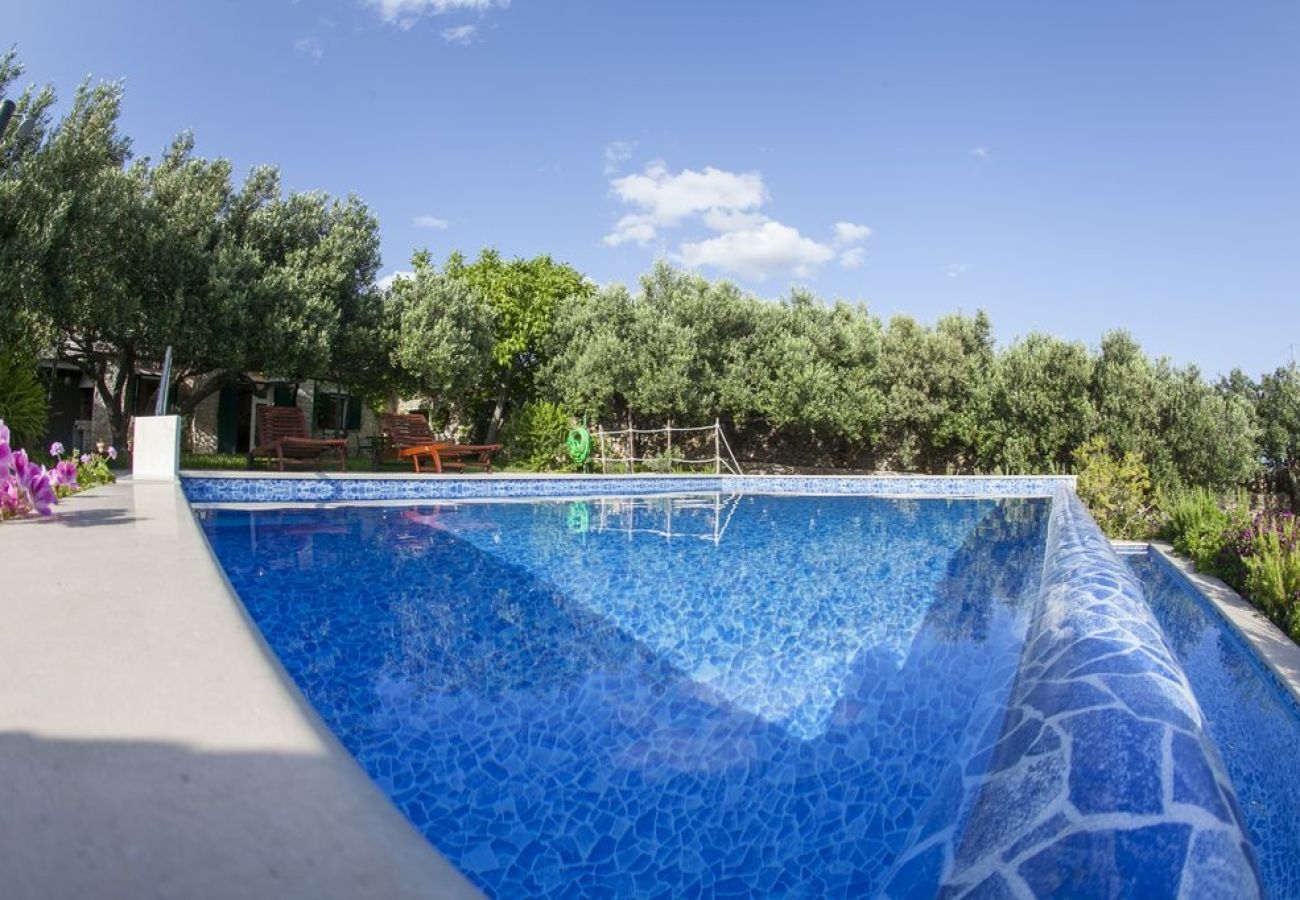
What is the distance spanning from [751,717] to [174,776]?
2.78 m

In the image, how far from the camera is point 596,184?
19.6 m

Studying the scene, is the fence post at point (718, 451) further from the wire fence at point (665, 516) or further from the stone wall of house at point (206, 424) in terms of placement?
the stone wall of house at point (206, 424)

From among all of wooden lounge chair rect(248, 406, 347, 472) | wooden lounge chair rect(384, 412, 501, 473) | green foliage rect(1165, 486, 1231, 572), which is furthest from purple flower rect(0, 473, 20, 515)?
wooden lounge chair rect(384, 412, 501, 473)

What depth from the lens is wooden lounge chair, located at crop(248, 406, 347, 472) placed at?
12.8 metres

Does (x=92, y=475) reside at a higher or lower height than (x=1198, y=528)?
higher

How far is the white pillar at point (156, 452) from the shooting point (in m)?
9.18

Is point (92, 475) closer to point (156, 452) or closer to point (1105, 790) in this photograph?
point (156, 452)

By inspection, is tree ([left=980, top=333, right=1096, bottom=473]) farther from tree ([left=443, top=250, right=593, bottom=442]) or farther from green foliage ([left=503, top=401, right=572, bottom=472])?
tree ([left=443, top=250, right=593, bottom=442])

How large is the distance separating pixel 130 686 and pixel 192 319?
524 inches

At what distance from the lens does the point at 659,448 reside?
1984 cm

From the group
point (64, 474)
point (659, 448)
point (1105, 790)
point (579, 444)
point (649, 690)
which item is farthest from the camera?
point (659, 448)

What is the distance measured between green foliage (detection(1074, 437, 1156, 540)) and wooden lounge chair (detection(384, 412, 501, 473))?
1028 centimetres

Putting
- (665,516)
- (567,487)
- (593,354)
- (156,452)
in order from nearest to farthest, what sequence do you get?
(156,452) → (665,516) → (567,487) → (593,354)

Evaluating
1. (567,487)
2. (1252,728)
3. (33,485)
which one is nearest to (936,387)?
(567,487)
